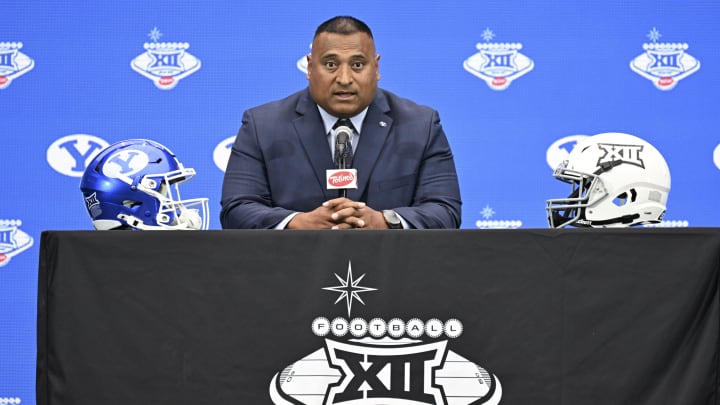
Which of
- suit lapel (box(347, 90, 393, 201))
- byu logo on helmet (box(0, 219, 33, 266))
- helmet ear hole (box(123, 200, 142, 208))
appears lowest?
helmet ear hole (box(123, 200, 142, 208))

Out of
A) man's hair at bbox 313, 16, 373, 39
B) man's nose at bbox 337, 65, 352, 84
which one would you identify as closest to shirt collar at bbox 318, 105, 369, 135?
man's nose at bbox 337, 65, 352, 84

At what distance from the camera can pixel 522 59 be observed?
13.4 ft

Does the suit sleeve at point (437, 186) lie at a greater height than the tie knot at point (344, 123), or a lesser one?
lesser

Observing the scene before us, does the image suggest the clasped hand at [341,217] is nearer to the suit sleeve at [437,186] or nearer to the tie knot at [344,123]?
the suit sleeve at [437,186]

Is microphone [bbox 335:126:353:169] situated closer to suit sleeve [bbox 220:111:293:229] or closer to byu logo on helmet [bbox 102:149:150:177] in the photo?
suit sleeve [bbox 220:111:293:229]

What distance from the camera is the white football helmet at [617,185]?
9.33 feet

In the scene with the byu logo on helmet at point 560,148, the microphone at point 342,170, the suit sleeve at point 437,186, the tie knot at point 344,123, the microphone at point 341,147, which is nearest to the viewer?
the microphone at point 342,170

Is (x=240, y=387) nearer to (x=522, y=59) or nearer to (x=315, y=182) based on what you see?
(x=315, y=182)

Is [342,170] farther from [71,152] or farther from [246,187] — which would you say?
[71,152]

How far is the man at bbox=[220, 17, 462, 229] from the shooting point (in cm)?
289

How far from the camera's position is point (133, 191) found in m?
2.73

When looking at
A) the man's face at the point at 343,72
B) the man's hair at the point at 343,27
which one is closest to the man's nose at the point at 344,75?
the man's face at the point at 343,72

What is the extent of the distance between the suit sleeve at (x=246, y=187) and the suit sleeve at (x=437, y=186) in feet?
1.54

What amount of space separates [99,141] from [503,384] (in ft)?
8.64
